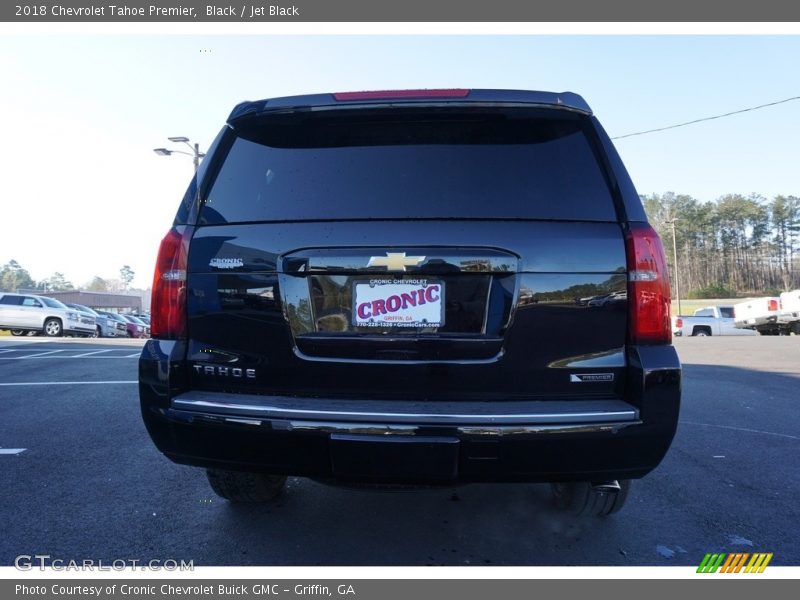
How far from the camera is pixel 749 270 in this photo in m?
78.8

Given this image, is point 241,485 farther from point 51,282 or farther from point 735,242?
point 51,282

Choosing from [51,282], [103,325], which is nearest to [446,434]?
[103,325]

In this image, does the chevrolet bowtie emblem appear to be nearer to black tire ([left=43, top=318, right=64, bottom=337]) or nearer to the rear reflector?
the rear reflector

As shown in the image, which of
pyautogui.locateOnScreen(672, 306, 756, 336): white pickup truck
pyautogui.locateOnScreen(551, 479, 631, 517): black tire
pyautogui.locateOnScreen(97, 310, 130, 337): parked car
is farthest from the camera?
pyautogui.locateOnScreen(97, 310, 130, 337): parked car

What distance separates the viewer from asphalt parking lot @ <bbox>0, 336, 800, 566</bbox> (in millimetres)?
2428

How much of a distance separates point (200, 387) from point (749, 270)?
313 ft

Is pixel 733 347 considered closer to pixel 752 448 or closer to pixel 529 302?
pixel 752 448

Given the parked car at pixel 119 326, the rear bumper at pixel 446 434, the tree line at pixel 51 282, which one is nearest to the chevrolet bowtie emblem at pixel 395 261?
the rear bumper at pixel 446 434

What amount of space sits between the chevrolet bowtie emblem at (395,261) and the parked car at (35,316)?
921 inches

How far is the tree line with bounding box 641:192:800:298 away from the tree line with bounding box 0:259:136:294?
12358 cm

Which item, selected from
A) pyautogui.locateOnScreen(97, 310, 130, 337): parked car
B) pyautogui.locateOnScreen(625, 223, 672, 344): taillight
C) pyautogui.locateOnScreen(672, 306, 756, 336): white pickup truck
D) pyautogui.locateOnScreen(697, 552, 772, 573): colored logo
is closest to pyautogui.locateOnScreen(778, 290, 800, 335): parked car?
pyautogui.locateOnScreen(672, 306, 756, 336): white pickup truck

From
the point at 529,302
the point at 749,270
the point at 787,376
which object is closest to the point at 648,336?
the point at 529,302

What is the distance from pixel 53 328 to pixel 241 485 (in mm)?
A: 22612

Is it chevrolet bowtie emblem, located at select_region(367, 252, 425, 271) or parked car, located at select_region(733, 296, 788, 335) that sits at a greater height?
chevrolet bowtie emblem, located at select_region(367, 252, 425, 271)
